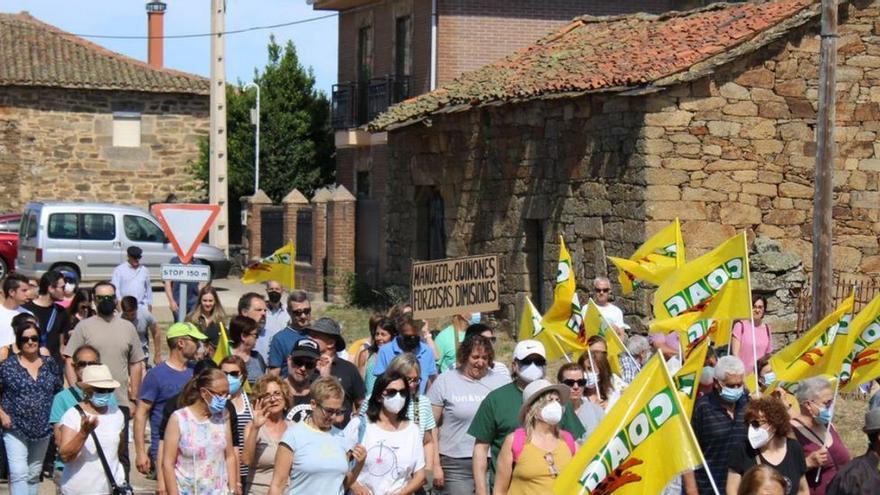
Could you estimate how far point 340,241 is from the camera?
29.8 metres

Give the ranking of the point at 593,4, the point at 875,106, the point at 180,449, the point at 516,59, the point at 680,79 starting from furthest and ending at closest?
the point at 593,4
the point at 516,59
the point at 875,106
the point at 680,79
the point at 180,449

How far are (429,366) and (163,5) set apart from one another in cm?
3913

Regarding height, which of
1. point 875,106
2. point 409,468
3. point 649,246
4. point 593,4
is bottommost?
point 409,468

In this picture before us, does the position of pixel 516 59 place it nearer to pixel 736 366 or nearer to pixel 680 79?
pixel 680 79

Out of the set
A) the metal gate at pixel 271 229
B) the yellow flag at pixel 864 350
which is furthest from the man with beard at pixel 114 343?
the metal gate at pixel 271 229

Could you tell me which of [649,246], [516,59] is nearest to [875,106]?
[516,59]

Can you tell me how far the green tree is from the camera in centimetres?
3994

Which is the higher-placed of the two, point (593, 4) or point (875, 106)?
point (593, 4)

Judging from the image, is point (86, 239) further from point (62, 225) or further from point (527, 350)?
point (527, 350)

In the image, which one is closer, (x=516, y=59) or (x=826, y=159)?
(x=826, y=159)

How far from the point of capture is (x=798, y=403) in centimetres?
964

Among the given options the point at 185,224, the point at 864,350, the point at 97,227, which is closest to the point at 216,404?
the point at 864,350

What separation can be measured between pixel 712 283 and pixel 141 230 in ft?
66.0

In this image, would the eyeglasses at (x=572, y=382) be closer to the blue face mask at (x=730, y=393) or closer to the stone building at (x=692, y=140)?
the blue face mask at (x=730, y=393)
